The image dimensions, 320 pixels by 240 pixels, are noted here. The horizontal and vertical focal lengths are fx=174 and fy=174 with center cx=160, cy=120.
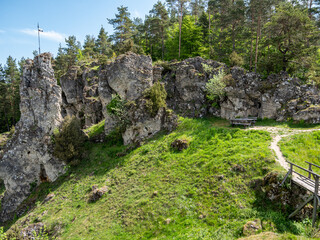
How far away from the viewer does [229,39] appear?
1310 inches

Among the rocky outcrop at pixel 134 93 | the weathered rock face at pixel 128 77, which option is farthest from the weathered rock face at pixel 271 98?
the weathered rock face at pixel 128 77

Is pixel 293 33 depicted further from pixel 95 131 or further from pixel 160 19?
pixel 95 131

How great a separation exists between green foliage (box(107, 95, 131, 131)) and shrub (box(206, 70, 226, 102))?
12.6 m

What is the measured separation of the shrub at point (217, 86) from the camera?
24766 mm

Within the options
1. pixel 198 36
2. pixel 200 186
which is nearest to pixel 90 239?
pixel 200 186

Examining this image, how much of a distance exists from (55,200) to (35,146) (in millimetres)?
9673

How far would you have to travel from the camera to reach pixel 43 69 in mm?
27656

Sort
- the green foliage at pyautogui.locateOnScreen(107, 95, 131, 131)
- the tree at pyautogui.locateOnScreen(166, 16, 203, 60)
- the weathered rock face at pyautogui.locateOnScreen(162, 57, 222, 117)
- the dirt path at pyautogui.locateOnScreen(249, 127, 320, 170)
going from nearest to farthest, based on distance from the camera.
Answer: the dirt path at pyautogui.locateOnScreen(249, 127, 320, 170), the green foliage at pyautogui.locateOnScreen(107, 95, 131, 131), the weathered rock face at pyautogui.locateOnScreen(162, 57, 222, 117), the tree at pyautogui.locateOnScreen(166, 16, 203, 60)

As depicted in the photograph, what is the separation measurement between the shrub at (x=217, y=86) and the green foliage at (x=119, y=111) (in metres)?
12.6

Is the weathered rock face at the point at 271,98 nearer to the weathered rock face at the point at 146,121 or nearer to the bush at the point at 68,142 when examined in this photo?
the weathered rock face at the point at 146,121

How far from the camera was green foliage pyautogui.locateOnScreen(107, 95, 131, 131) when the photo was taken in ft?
85.8

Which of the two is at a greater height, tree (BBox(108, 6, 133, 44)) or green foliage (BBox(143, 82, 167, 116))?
tree (BBox(108, 6, 133, 44))

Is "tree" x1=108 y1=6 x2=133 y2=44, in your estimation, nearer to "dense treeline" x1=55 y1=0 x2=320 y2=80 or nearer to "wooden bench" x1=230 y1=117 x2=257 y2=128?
"dense treeline" x1=55 y1=0 x2=320 y2=80

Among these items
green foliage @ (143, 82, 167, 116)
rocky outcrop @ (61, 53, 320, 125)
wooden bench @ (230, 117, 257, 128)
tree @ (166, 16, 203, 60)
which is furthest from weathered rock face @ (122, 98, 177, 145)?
tree @ (166, 16, 203, 60)
